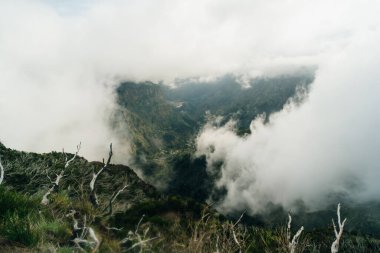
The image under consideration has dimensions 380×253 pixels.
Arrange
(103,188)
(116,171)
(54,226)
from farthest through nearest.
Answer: (116,171) < (103,188) < (54,226)

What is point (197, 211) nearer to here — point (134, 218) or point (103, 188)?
point (103, 188)

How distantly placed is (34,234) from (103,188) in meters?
100

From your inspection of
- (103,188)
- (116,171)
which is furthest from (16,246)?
(116,171)

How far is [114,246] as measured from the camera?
9.63 m

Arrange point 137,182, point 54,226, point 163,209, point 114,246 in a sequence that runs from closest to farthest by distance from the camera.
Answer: point 114,246 → point 54,226 → point 163,209 → point 137,182

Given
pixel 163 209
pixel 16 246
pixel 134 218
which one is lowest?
pixel 16 246

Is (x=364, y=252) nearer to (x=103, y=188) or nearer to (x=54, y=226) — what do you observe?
(x=103, y=188)

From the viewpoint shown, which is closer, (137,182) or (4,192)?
(4,192)

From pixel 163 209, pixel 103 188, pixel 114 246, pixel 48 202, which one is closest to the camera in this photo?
pixel 114 246

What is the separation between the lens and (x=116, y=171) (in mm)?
145500

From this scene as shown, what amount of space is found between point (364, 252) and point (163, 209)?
12200cm

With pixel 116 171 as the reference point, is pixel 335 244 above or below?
below

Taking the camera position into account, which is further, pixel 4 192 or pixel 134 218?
pixel 134 218

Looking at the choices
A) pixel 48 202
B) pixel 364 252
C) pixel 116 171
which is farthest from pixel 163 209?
pixel 364 252
